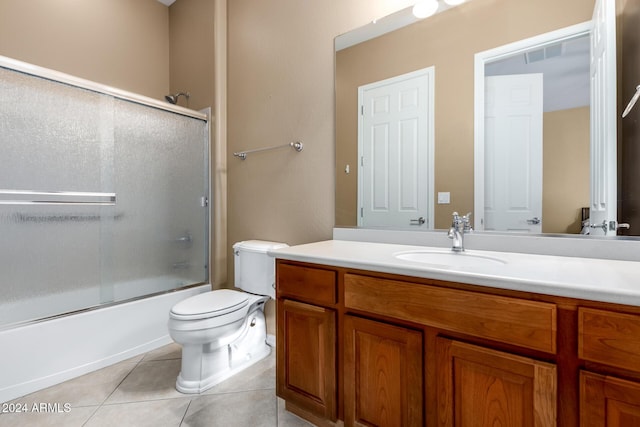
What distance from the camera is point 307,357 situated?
1263mm

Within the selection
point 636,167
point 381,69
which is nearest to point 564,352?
point 636,167

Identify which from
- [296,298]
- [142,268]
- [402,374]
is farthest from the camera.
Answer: [142,268]

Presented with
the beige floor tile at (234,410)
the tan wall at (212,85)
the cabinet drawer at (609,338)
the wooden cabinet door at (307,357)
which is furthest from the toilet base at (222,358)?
the cabinet drawer at (609,338)

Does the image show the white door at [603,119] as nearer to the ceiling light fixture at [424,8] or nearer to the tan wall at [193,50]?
the ceiling light fixture at [424,8]

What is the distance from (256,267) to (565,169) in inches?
65.1

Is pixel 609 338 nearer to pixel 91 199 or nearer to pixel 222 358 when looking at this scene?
pixel 222 358

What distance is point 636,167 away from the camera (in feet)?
3.41

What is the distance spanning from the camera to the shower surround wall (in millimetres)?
1663

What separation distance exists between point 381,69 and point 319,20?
0.56 metres

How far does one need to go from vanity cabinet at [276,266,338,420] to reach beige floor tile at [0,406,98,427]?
90 cm

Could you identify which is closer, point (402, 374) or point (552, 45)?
point (402, 374)

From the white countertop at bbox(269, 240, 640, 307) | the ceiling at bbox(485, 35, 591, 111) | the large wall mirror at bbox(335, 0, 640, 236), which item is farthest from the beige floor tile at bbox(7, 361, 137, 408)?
the ceiling at bbox(485, 35, 591, 111)

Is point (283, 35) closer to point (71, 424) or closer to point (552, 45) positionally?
point (552, 45)

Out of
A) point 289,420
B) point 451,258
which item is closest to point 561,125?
point 451,258
